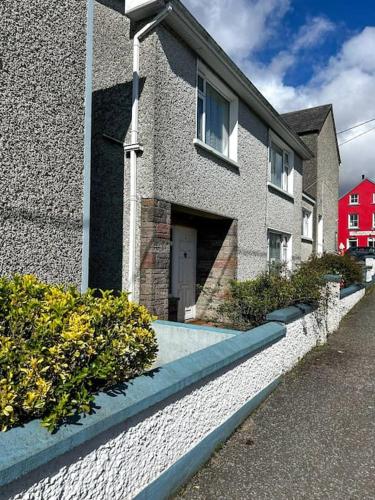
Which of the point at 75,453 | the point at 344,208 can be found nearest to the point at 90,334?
the point at 75,453

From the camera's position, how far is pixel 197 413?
9.63 feet

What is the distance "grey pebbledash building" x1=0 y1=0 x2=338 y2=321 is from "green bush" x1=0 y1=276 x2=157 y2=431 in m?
1.32

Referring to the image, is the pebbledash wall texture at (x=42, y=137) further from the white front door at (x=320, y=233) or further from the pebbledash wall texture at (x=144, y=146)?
the white front door at (x=320, y=233)

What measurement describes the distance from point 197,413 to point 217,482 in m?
0.50

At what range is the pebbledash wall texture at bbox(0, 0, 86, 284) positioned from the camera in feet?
11.2

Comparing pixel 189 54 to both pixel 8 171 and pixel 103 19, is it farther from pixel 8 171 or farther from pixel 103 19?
pixel 8 171

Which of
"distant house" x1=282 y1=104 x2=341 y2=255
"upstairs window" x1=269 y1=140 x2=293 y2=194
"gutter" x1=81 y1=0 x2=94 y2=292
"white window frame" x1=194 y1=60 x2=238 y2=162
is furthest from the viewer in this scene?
"distant house" x1=282 y1=104 x2=341 y2=255

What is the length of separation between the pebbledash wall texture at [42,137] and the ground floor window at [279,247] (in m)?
7.10

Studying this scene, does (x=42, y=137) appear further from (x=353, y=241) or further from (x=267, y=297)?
(x=353, y=241)

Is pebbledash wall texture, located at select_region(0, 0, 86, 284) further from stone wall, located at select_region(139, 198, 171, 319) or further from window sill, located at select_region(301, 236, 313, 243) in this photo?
window sill, located at select_region(301, 236, 313, 243)

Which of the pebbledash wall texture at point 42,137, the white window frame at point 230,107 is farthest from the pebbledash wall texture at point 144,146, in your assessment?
the pebbledash wall texture at point 42,137

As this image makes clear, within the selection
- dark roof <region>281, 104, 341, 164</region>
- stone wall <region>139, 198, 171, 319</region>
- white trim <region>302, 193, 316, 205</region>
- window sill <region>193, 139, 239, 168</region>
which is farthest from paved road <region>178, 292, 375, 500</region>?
dark roof <region>281, 104, 341, 164</region>

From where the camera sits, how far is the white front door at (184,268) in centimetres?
764

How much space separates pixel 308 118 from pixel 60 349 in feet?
64.1
